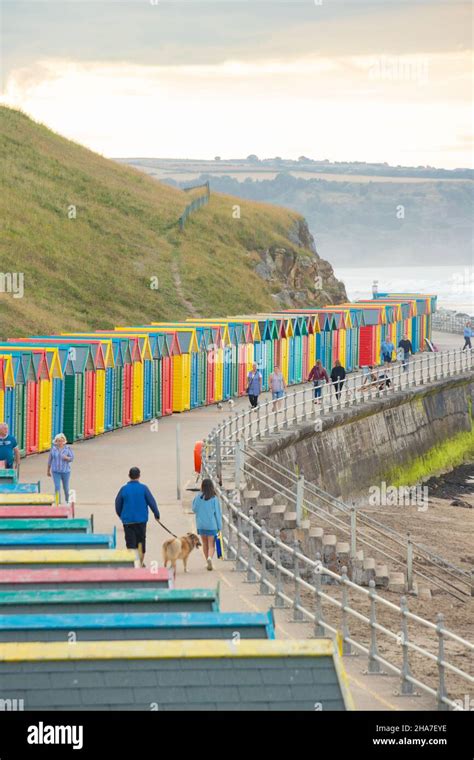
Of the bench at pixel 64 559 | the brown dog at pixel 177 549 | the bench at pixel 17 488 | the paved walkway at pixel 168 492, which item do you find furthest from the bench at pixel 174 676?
the bench at pixel 17 488

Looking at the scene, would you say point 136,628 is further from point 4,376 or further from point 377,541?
point 4,376

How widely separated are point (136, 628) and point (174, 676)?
94 centimetres

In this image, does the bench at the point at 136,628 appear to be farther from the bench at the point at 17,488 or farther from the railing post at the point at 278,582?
the bench at the point at 17,488

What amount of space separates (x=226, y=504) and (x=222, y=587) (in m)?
3.39

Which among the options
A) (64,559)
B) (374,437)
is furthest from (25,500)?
(374,437)

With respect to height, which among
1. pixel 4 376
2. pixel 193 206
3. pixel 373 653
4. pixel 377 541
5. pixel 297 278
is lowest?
pixel 377 541

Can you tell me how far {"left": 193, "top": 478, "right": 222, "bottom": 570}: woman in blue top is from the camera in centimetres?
1736

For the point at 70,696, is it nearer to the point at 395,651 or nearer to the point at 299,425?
the point at 395,651

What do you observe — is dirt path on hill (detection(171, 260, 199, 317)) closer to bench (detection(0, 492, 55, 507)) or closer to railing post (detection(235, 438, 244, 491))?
railing post (detection(235, 438, 244, 491))

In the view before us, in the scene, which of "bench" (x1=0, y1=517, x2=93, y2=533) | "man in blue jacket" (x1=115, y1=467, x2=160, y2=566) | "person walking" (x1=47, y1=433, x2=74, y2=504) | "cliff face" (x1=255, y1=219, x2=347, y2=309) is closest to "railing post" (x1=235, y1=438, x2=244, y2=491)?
"person walking" (x1=47, y1=433, x2=74, y2=504)

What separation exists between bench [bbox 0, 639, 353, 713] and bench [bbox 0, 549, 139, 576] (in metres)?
3.41

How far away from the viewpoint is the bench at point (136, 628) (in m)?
10.5

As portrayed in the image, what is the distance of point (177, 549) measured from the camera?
663 inches

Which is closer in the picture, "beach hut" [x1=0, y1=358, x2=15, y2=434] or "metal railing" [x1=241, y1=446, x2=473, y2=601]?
"metal railing" [x1=241, y1=446, x2=473, y2=601]
